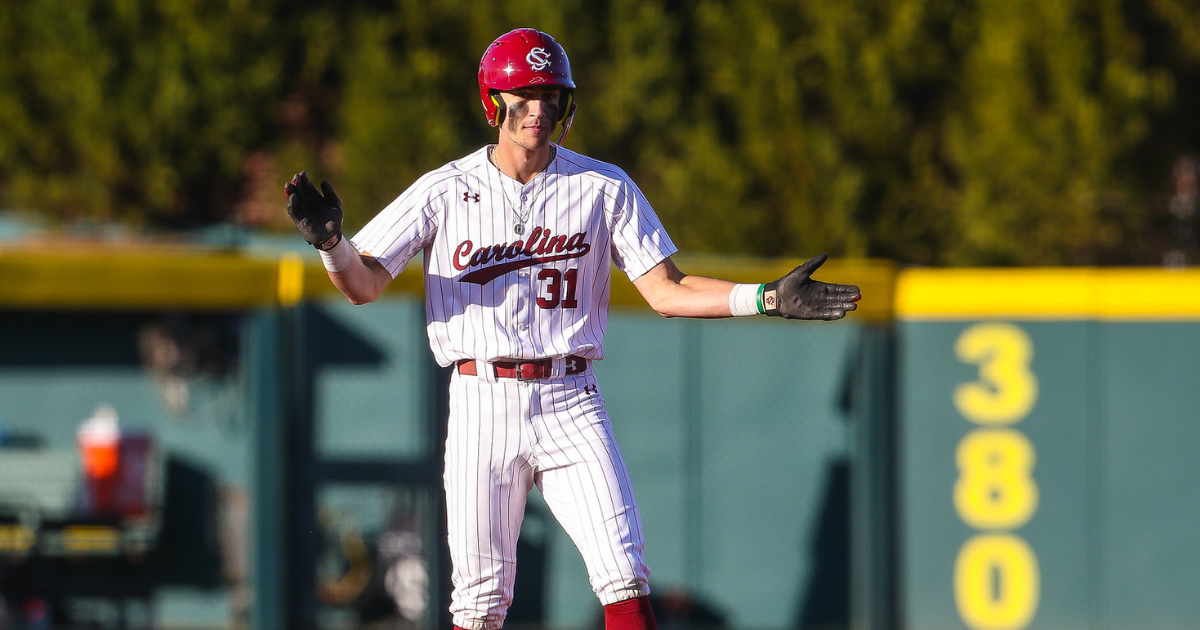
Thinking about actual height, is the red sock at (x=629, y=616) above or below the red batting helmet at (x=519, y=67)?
below

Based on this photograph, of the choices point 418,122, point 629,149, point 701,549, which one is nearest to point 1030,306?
point 701,549

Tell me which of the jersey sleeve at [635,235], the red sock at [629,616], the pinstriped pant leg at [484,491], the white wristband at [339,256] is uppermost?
the jersey sleeve at [635,235]

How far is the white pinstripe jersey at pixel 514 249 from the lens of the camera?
10.6 feet

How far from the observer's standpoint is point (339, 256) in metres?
3.04

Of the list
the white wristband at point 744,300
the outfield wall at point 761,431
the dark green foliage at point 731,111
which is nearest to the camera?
the white wristband at point 744,300

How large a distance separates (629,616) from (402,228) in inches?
44.6

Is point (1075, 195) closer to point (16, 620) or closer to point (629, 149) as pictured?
point (629, 149)

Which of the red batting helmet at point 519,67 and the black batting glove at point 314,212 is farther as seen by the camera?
the red batting helmet at point 519,67

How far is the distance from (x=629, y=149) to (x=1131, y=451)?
382cm

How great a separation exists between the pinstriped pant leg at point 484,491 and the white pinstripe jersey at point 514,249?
0.13 m

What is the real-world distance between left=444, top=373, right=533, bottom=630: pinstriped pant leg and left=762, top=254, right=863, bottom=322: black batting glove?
0.72 m

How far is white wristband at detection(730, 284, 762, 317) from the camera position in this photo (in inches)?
121

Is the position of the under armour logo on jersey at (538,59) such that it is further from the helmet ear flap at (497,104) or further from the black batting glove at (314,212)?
the black batting glove at (314,212)

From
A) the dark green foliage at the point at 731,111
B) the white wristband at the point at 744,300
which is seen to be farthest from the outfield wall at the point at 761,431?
the white wristband at the point at 744,300
